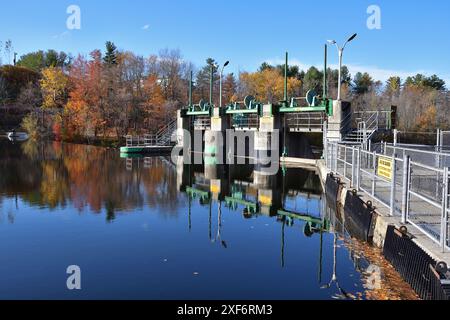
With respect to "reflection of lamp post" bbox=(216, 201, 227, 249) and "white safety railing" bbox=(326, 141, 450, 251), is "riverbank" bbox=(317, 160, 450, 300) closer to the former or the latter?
"white safety railing" bbox=(326, 141, 450, 251)

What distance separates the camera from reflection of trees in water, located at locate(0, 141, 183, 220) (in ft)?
57.6

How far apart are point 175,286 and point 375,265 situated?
4254 millimetres

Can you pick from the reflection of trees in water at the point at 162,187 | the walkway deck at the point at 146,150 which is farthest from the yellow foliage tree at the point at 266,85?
the reflection of trees in water at the point at 162,187

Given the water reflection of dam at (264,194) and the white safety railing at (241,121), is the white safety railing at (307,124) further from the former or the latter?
the water reflection of dam at (264,194)

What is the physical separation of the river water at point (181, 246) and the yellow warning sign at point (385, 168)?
1943 mm

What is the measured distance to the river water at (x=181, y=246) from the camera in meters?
8.29

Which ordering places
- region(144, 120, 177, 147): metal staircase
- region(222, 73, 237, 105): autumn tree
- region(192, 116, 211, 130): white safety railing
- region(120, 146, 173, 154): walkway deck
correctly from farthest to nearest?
1. region(222, 73, 237, 105): autumn tree
2. region(144, 120, 177, 147): metal staircase
3. region(192, 116, 211, 130): white safety railing
4. region(120, 146, 173, 154): walkway deck

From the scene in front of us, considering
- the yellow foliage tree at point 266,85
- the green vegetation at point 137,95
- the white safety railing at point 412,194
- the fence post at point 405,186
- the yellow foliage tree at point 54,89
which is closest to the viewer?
the white safety railing at point 412,194

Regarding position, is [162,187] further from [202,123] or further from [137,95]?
[137,95]

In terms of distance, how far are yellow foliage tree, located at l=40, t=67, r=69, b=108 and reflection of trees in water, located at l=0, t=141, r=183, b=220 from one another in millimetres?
43973

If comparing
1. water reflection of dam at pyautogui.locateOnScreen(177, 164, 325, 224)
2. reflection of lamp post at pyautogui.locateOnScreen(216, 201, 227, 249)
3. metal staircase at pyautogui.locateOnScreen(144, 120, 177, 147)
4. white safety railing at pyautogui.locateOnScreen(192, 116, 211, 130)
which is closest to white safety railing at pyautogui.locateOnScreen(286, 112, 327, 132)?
water reflection of dam at pyautogui.locateOnScreen(177, 164, 325, 224)

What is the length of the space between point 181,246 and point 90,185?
1212cm
